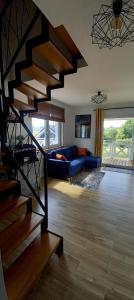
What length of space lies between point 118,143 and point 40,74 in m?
5.00

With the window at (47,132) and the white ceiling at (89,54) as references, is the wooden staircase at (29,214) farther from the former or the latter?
the window at (47,132)

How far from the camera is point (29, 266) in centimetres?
131

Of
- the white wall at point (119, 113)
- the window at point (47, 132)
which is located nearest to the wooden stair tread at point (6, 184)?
the window at point (47, 132)

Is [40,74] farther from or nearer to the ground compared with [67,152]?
farther from the ground

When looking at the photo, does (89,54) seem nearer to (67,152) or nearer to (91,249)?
(91,249)

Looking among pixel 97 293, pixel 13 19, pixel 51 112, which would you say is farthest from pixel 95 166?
pixel 13 19

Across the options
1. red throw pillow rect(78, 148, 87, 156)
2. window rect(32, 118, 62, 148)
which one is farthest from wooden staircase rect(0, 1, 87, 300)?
red throw pillow rect(78, 148, 87, 156)

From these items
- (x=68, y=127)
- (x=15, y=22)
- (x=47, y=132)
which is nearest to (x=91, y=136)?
(x=68, y=127)

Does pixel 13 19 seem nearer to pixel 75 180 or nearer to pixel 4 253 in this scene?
pixel 4 253

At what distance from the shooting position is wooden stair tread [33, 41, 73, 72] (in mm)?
1359

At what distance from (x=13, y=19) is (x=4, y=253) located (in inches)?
114

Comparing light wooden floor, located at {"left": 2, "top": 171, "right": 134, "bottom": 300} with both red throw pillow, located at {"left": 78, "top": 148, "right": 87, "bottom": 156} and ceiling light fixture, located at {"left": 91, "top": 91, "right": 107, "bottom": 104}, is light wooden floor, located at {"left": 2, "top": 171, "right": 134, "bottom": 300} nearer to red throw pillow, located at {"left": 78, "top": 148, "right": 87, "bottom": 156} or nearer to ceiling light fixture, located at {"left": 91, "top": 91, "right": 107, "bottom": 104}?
ceiling light fixture, located at {"left": 91, "top": 91, "right": 107, "bottom": 104}

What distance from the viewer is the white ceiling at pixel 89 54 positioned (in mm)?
1186

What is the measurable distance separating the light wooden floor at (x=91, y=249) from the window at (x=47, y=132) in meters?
1.87
